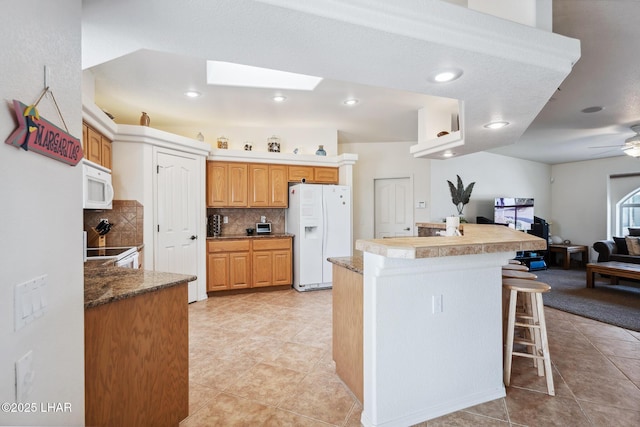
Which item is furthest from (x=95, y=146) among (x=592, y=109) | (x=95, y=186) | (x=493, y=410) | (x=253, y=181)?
(x=592, y=109)

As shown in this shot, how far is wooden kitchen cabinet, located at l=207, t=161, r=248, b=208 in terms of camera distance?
4562 mm

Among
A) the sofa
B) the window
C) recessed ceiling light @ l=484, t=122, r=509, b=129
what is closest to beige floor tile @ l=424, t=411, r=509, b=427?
recessed ceiling light @ l=484, t=122, r=509, b=129

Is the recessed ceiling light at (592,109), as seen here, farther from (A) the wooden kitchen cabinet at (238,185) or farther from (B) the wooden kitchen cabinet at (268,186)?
(A) the wooden kitchen cabinet at (238,185)

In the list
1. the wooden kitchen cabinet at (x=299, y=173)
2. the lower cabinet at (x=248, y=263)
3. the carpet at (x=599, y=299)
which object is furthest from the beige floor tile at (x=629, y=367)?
→ the wooden kitchen cabinet at (x=299, y=173)

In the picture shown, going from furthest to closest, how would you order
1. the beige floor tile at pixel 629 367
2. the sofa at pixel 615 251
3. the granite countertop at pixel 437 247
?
the sofa at pixel 615 251
the beige floor tile at pixel 629 367
the granite countertop at pixel 437 247

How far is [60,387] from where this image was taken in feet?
3.09

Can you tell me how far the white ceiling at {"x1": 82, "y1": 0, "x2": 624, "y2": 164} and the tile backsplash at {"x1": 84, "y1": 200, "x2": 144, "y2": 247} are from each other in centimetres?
133

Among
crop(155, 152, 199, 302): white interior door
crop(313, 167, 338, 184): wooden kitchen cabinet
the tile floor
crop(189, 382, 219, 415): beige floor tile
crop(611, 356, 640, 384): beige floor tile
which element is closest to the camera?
the tile floor

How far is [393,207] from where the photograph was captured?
19.9ft

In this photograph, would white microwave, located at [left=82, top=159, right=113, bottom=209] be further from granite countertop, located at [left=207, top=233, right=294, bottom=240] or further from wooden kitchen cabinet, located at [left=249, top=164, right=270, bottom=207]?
wooden kitchen cabinet, located at [left=249, top=164, right=270, bottom=207]

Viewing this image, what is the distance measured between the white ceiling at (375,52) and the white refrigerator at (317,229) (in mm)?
1482

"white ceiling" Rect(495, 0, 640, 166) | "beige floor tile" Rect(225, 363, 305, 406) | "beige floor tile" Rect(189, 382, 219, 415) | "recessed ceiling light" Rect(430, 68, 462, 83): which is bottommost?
"beige floor tile" Rect(225, 363, 305, 406)

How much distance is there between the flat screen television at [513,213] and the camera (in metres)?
6.61

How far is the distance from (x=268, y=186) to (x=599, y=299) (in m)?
5.15
